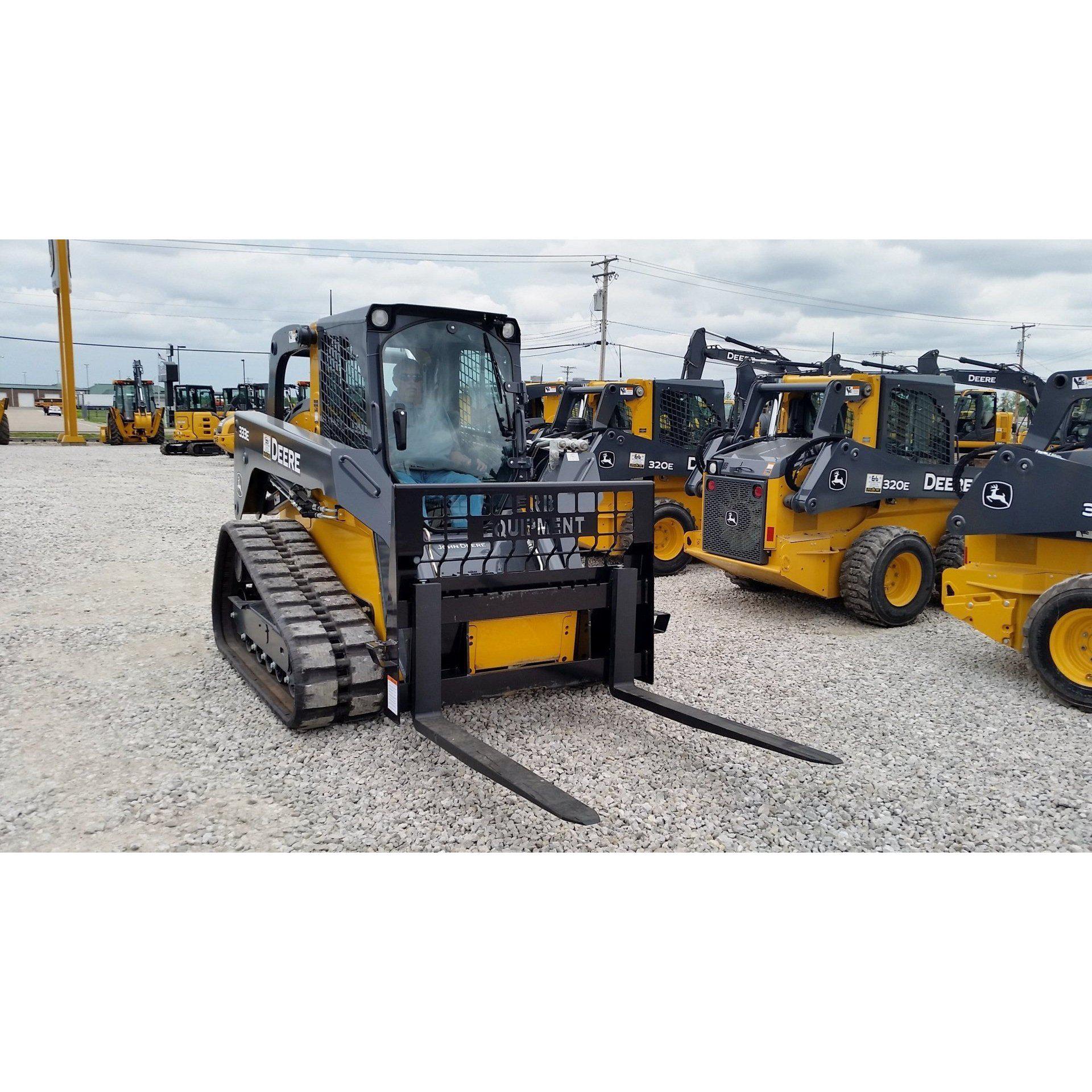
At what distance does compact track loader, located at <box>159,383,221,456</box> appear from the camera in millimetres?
31750

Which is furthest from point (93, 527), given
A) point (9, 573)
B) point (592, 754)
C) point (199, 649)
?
point (592, 754)

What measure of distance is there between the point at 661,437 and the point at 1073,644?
643 cm

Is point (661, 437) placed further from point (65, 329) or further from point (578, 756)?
point (65, 329)

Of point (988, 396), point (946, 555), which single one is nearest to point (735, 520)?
point (946, 555)

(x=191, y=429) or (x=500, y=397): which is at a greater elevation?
(x=500, y=397)

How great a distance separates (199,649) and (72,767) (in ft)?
7.34

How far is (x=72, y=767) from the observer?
4512 mm

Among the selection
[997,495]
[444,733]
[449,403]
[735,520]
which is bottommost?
[444,733]

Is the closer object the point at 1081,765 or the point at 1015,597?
the point at 1081,765

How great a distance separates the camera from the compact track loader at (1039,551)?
5.86m

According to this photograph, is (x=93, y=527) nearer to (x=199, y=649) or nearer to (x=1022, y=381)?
(x=199, y=649)

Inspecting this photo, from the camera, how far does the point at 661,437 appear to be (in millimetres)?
11609

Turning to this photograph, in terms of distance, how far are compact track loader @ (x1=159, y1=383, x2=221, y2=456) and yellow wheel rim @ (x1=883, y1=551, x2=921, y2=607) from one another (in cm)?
2822

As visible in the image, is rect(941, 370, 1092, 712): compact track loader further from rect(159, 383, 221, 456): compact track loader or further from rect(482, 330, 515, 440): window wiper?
rect(159, 383, 221, 456): compact track loader
